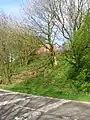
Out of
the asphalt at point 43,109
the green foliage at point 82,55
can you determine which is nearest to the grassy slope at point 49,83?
the green foliage at point 82,55

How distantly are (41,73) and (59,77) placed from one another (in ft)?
14.5

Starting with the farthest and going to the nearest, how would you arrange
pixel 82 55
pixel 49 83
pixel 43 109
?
1. pixel 49 83
2. pixel 82 55
3. pixel 43 109

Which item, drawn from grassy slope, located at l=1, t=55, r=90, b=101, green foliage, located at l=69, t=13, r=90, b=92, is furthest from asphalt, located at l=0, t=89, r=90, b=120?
green foliage, located at l=69, t=13, r=90, b=92

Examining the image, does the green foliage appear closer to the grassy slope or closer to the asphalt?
the grassy slope

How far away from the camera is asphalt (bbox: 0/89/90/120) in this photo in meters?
9.41

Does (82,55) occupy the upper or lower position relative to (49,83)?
upper

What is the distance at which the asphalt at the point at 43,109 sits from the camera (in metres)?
9.41

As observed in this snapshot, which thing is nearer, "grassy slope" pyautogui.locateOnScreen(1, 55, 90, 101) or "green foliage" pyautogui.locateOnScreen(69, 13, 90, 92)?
"green foliage" pyautogui.locateOnScreen(69, 13, 90, 92)

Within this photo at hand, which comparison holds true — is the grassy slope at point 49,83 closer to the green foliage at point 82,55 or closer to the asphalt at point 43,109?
Result: the green foliage at point 82,55

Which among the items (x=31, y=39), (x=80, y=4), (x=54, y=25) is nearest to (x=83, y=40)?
(x=80, y=4)

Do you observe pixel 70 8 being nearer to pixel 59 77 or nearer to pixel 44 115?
pixel 59 77

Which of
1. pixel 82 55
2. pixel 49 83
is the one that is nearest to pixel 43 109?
pixel 82 55

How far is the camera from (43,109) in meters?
10.8

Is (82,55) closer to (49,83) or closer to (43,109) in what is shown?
(49,83)
